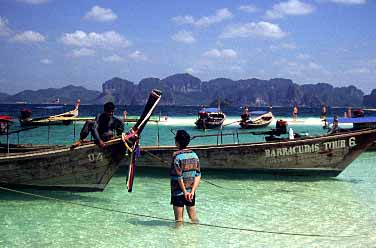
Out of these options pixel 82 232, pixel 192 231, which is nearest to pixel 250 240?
pixel 192 231

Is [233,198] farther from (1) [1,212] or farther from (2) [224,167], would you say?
(1) [1,212]

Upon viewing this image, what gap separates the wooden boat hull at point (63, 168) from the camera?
36.3 feet

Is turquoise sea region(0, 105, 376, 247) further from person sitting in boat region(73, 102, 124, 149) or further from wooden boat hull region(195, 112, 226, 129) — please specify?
wooden boat hull region(195, 112, 226, 129)

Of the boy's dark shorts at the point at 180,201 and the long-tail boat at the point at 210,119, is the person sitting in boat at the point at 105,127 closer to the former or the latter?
the boy's dark shorts at the point at 180,201

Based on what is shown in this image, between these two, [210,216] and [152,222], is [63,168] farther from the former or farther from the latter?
[210,216]

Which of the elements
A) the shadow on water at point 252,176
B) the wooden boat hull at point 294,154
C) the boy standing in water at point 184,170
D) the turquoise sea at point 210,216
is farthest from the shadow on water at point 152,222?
the shadow on water at point 252,176

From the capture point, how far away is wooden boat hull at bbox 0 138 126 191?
1108 centimetres

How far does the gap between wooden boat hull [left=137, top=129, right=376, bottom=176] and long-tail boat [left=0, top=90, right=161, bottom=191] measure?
3156 mm

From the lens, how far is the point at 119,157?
36.4ft

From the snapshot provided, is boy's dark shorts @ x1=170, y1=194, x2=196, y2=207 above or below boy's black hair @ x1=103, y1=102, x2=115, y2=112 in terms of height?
below

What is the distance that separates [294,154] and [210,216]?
5331 mm

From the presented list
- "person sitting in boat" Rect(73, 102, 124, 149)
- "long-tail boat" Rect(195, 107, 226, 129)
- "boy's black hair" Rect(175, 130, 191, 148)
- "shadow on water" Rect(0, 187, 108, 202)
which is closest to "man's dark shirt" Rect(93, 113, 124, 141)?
"person sitting in boat" Rect(73, 102, 124, 149)

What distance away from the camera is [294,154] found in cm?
1427

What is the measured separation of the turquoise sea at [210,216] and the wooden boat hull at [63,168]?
15.2 inches
